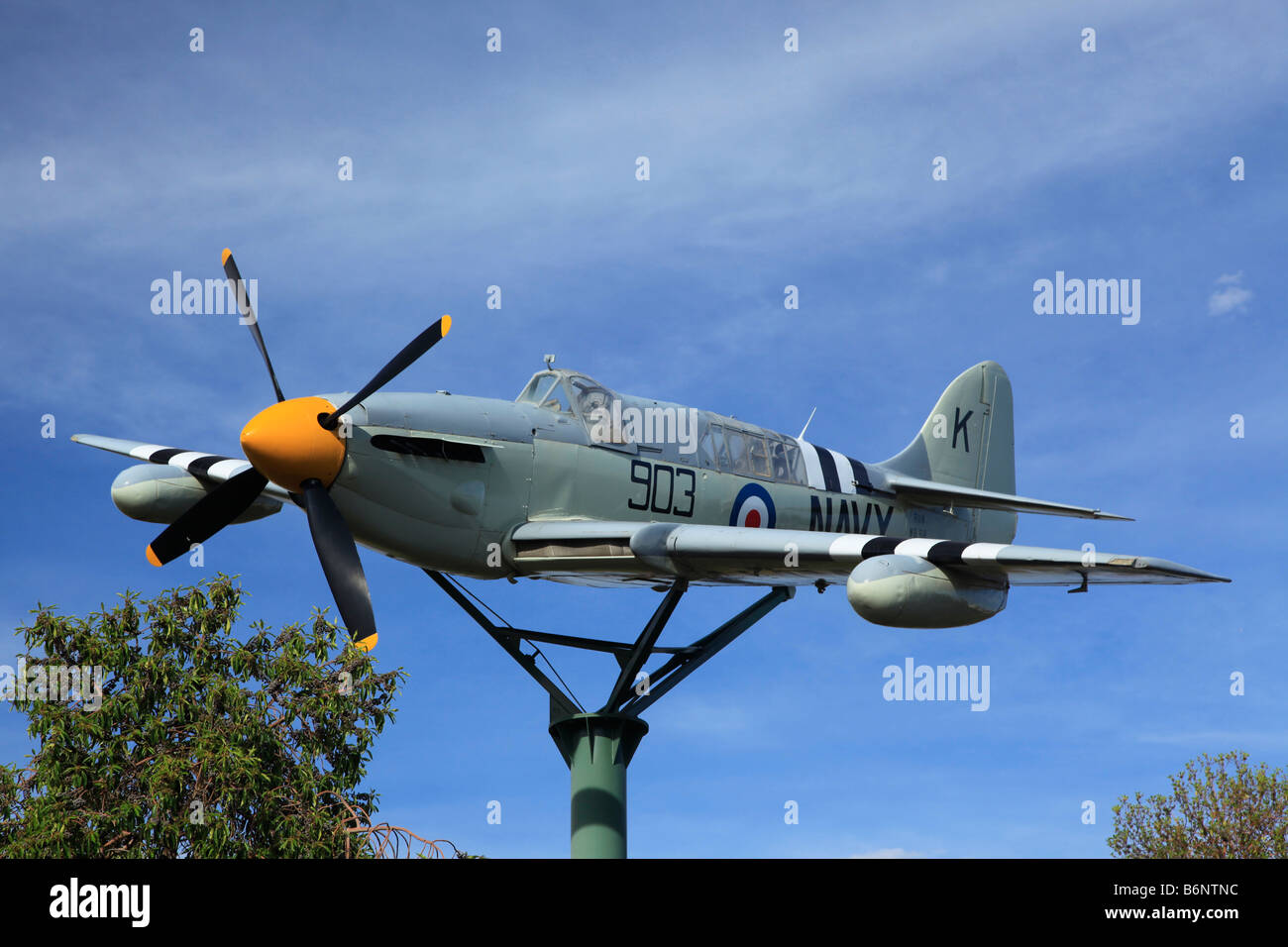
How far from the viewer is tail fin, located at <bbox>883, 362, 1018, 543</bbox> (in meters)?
26.1

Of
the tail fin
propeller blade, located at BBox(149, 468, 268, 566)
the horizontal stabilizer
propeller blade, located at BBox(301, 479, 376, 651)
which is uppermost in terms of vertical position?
the tail fin

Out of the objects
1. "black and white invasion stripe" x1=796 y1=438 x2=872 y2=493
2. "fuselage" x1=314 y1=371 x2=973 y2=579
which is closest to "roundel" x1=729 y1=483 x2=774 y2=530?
"fuselage" x1=314 y1=371 x2=973 y2=579

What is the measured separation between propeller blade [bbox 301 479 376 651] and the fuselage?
0.30 meters

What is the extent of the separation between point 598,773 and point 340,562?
15.7 feet

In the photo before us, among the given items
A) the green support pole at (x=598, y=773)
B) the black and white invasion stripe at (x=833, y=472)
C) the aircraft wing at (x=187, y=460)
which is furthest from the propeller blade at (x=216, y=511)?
the black and white invasion stripe at (x=833, y=472)

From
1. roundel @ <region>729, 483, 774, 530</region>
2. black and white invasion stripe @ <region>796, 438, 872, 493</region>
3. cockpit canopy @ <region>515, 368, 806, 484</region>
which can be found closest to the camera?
cockpit canopy @ <region>515, 368, 806, 484</region>

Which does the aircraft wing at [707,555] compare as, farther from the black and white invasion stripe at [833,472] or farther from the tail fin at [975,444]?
the tail fin at [975,444]

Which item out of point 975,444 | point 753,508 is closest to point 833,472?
point 753,508

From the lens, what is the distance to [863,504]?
22.3 m

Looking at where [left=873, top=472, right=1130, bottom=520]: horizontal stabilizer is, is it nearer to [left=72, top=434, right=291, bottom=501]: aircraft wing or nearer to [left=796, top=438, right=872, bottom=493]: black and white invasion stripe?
[left=796, top=438, right=872, bottom=493]: black and white invasion stripe

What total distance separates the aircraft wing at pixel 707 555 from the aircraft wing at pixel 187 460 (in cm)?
429

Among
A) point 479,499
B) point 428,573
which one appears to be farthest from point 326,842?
A: point 479,499
